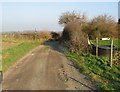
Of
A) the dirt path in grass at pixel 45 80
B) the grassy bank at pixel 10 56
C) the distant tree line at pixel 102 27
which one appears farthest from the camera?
the distant tree line at pixel 102 27

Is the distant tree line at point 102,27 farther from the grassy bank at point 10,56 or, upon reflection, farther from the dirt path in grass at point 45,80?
the dirt path in grass at point 45,80

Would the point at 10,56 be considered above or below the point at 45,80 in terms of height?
above

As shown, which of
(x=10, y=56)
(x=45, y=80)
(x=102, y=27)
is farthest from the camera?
(x=102, y=27)

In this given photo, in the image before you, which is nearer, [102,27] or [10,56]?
[10,56]

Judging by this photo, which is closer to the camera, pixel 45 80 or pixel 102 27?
pixel 45 80

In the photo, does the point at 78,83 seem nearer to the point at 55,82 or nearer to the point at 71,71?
the point at 55,82

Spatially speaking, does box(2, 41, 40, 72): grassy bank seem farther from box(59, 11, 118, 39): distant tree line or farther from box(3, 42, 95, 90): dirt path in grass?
box(59, 11, 118, 39): distant tree line

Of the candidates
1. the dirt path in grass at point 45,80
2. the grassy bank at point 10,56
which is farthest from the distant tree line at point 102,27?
the dirt path in grass at point 45,80

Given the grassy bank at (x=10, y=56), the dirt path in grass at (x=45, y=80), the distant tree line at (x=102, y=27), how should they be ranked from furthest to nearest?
the distant tree line at (x=102, y=27) → the grassy bank at (x=10, y=56) → the dirt path in grass at (x=45, y=80)

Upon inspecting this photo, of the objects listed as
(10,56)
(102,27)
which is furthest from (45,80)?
(102,27)

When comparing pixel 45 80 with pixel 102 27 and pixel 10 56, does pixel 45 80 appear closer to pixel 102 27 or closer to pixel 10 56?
pixel 10 56

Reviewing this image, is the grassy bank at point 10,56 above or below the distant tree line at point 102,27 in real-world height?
below

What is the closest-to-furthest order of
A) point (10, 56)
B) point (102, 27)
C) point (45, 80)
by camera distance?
point (45, 80), point (10, 56), point (102, 27)

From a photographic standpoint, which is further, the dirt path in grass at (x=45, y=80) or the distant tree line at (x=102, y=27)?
the distant tree line at (x=102, y=27)
